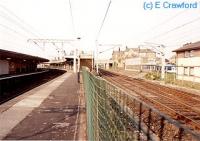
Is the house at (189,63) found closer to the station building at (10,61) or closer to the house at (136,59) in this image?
the station building at (10,61)

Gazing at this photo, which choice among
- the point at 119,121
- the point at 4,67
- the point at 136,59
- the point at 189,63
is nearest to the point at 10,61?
the point at 4,67

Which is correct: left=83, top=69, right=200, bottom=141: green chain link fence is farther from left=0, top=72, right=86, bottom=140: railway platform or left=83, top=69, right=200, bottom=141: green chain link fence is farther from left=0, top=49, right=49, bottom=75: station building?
left=0, top=49, right=49, bottom=75: station building

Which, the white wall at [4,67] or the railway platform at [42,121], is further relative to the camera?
the white wall at [4,67]

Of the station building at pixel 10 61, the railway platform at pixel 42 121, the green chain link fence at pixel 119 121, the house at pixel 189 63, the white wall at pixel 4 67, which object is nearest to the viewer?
the green chain link fence at pixel 119 121

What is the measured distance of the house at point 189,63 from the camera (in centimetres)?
3606

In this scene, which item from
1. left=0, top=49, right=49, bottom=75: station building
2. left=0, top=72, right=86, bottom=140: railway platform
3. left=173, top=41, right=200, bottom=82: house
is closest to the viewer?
left=0, top=72, right=86, bottom=140: railway platform

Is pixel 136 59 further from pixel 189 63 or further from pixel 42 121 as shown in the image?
pixel 42 121

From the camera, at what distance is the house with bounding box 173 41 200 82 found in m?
36.1

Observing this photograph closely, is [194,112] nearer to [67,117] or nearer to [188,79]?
[67,117]

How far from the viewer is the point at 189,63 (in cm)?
3844

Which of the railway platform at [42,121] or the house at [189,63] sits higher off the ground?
the house at [189,63]

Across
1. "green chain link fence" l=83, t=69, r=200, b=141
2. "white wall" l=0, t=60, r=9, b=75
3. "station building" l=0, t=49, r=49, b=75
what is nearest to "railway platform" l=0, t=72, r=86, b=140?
"green chain link fence" l=83, t=69, r=200, b=141

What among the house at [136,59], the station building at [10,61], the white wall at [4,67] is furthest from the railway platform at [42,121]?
the house at [136,59]

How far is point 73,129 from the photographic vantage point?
10.6 meters
